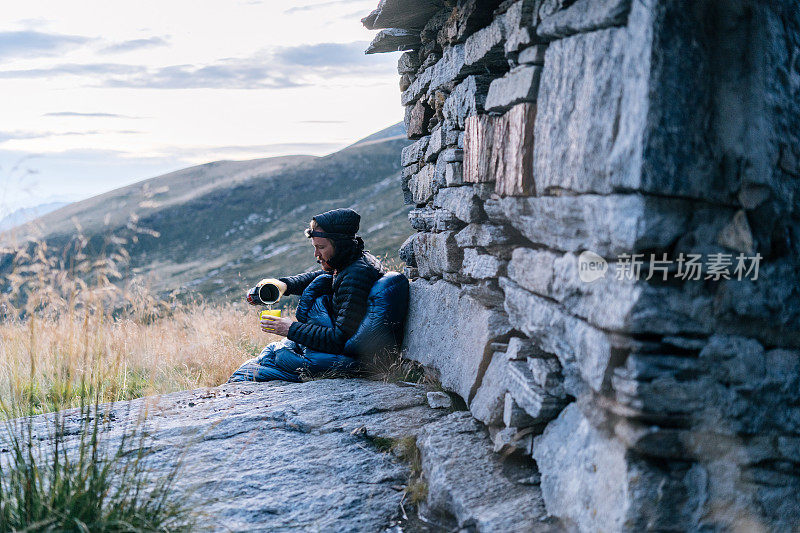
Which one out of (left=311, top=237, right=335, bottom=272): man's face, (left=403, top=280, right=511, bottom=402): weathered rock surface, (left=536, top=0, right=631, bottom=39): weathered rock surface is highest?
(left=536, top=0, right=631, bottom=39): weathered rock surface

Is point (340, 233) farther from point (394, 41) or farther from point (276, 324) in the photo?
point (394, 41)

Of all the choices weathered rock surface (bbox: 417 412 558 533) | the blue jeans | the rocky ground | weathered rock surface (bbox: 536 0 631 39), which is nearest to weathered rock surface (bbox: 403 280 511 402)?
the rocky ground

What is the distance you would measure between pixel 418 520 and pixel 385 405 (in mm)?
1191

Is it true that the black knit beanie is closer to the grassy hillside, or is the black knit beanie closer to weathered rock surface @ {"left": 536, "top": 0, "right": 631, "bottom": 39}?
weathered rock surface @ {"left": 536, "top": 0, "right": 631, "bottom": 39}

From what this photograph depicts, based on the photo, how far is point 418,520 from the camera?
118 inches

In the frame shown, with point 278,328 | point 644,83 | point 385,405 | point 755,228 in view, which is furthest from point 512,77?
point 278,328

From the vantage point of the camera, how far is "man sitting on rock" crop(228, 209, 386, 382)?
4711 millimetres

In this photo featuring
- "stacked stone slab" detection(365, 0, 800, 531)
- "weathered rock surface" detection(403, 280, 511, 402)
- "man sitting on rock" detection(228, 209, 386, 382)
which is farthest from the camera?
"man sitting on rock" detection(228, 209, 386, 382)

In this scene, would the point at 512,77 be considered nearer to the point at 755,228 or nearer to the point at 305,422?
the point at 755,228

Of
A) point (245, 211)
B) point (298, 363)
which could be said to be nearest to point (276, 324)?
point (298, 363)

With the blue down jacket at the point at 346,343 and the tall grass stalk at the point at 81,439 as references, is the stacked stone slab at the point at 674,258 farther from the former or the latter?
the blue down jacket at the point at 346,343

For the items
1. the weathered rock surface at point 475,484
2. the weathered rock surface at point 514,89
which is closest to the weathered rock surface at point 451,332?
the weathered rock surface at point 475,484

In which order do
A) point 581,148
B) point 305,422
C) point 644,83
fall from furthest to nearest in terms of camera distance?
point 305,422, point 581,148, point 644,83

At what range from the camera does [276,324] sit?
188 inches
